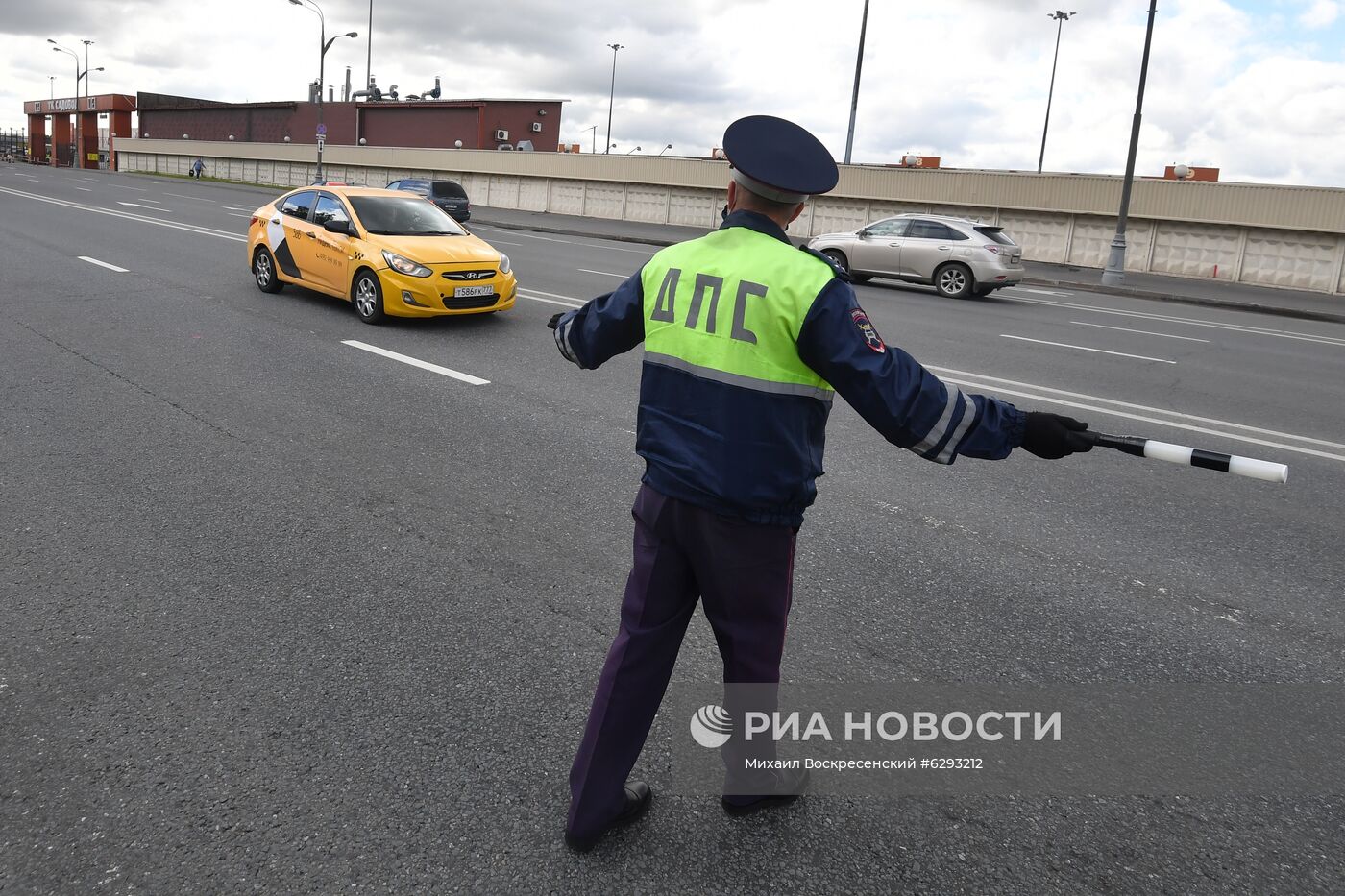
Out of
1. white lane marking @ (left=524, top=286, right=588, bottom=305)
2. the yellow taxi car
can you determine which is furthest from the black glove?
white lane marking @ (left=524, top=286, right=588, bottom=305)

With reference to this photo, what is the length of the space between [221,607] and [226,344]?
5779 millimetres

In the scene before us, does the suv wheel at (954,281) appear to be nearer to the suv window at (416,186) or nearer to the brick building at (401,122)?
the suv window at (416,186)

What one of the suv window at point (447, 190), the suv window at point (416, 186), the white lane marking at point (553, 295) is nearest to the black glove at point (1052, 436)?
the white lane marking at point (553, 295)

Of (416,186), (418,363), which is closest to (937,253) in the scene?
(418,363)

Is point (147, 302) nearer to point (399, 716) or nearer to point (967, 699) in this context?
point (399, 716)

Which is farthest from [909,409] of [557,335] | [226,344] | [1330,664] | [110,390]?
[226,344]

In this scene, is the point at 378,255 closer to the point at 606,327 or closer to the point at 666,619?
the point at 606,327

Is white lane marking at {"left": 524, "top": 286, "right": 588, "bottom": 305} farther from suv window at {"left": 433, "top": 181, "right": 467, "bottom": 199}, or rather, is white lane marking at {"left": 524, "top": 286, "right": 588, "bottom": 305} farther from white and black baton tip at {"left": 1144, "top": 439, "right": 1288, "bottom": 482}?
suv window at {"left": 433, "top": 181, "right": 467, "bottom": 199}

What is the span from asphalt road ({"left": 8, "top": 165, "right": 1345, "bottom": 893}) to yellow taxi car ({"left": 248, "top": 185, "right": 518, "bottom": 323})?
1.72 meters

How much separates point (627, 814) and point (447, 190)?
3065 centimetres

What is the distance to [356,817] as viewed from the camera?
2.70 m

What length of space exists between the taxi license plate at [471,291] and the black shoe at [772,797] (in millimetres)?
8469

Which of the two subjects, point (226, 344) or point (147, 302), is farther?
point (147, 302)

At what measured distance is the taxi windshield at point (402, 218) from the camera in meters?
11.2
